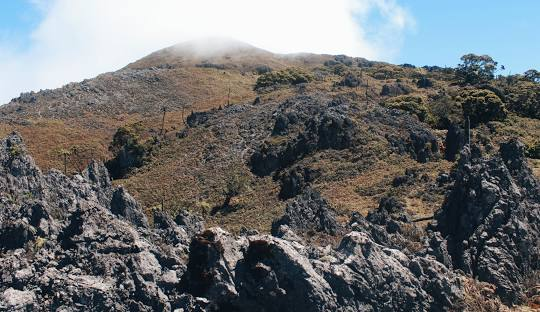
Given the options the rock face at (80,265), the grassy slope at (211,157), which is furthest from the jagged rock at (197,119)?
the rock face at (80,265)

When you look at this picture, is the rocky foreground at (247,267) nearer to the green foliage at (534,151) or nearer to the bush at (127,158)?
the green foliage at (534,151)

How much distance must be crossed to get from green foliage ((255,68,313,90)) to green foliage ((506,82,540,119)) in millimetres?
61852

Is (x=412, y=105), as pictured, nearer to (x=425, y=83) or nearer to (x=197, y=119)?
(x=425, y=83)

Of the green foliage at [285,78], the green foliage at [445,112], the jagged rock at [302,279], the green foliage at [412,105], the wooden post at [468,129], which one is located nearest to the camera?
the jagged rock at [302,279]

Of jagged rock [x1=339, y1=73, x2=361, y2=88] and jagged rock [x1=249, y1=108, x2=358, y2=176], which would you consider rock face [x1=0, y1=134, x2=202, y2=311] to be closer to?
jagged rock [x1=249, y1=108, x2=358, y2=176]

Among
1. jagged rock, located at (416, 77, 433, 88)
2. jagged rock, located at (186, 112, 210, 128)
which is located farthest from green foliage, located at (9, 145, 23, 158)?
jagged rock, located at (416, 77, 433, 88)

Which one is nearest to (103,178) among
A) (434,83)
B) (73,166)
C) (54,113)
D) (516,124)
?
(73,166)

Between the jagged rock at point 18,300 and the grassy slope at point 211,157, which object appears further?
the grassy slope at point 211,157

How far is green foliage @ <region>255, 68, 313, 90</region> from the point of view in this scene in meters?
189

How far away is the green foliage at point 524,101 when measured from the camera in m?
136

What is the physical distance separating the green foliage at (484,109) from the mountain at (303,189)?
27cm

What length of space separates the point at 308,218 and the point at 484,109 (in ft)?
225

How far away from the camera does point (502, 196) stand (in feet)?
181

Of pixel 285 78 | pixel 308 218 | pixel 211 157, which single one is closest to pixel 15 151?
pixel 308 218
